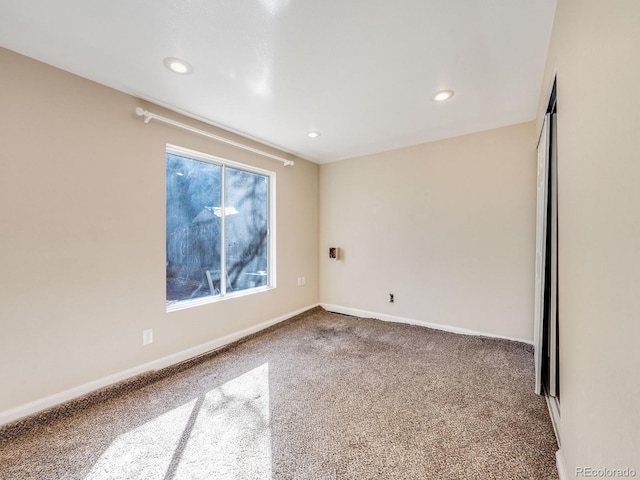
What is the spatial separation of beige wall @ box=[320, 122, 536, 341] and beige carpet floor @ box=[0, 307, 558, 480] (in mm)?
674

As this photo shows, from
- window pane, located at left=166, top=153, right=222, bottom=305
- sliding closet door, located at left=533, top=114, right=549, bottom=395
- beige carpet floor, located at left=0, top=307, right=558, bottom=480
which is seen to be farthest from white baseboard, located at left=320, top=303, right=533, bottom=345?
window pane, located at left=166, top=153, right=222, bottom=305

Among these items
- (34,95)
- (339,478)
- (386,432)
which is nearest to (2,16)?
(34,95)

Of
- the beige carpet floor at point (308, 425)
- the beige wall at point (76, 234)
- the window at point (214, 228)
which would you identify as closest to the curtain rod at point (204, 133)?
the beige wall at point (76, 234)

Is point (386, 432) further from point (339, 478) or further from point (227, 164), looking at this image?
point (227, 164)

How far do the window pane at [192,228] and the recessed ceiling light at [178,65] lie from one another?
88 cm

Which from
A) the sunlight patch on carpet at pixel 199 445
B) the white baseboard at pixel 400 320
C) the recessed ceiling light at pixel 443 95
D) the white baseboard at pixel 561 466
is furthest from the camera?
the white baseboard at pixel 400 320

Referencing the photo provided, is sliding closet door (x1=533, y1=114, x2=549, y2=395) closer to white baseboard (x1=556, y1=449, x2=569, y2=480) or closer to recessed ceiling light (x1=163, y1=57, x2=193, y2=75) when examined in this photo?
white baseboard (x1=556, y1=449, x2=569, y2=480)

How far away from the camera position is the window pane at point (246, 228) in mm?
3098

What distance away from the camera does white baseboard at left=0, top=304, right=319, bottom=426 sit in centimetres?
166

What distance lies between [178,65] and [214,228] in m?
1.55

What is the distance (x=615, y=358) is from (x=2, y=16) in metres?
2.97

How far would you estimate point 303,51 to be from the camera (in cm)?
168

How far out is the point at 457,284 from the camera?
123 inches

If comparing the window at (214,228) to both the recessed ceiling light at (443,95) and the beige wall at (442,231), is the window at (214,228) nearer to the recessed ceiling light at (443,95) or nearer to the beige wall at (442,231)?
the beige wall at (442,231)
